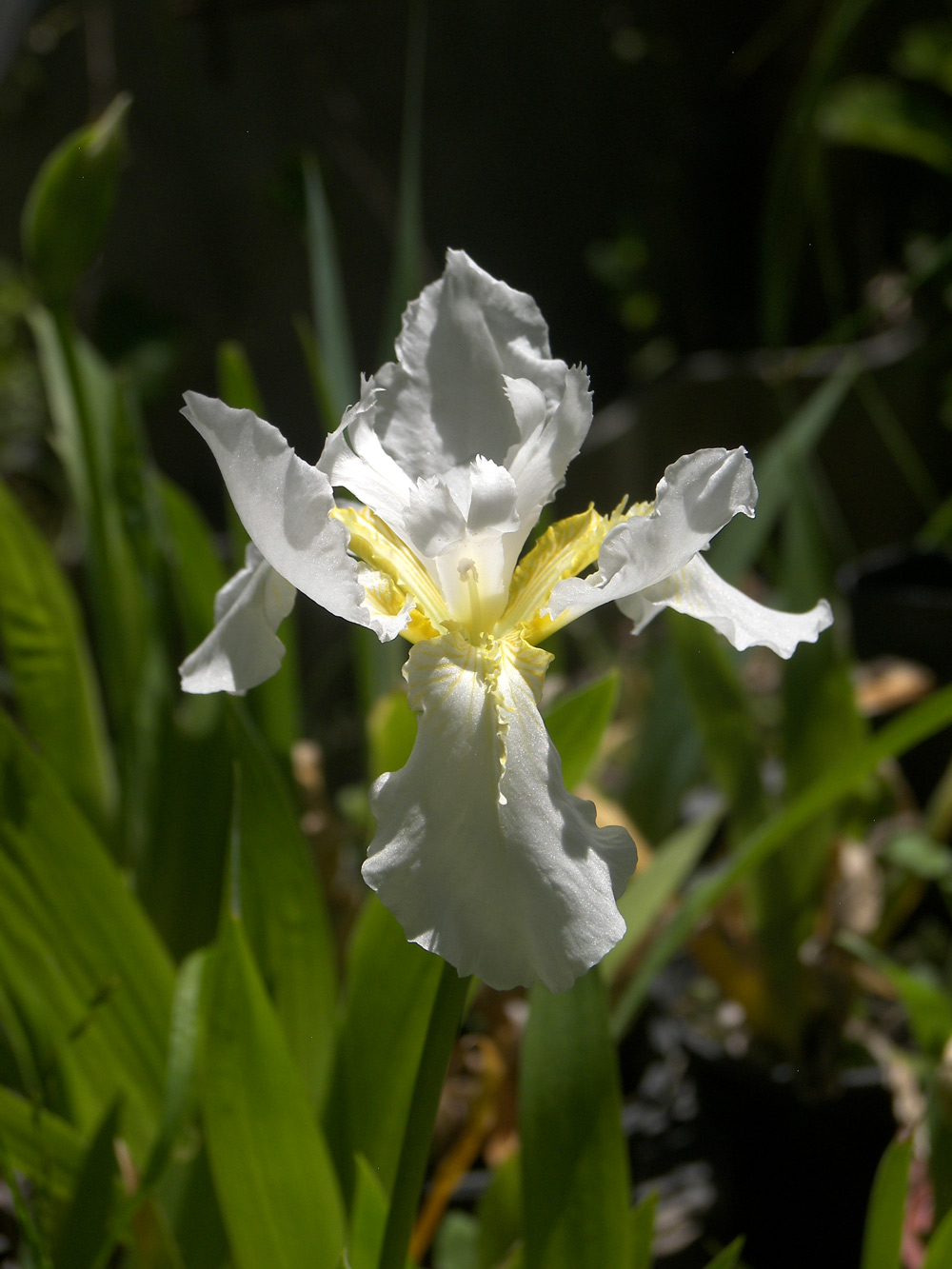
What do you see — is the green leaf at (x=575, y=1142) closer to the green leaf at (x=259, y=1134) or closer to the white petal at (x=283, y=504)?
the green leaf at (x=259, y=1134)

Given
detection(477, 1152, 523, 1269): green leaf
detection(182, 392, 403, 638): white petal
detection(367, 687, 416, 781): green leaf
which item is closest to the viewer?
detection(182, 392, 403, 638): white petal

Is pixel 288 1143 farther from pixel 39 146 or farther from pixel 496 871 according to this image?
pixel 39 146

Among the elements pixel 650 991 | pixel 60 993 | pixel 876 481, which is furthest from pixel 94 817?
pixel 876 481

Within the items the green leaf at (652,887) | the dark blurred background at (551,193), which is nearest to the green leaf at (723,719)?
the green leaf at (652,887)

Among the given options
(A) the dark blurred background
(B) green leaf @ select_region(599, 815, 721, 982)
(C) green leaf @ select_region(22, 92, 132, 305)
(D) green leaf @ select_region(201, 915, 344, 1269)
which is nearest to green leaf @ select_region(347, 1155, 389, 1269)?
(D) green leaf @ select_region(201, 915, 344, 1269)

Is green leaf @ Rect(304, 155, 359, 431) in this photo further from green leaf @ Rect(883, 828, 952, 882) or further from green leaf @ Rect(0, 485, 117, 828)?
green leaf @ Rect(883, 828, 952, 882)

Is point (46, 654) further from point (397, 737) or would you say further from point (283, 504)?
point (283, 504)

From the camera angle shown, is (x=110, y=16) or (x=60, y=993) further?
(x=110, y=16)
